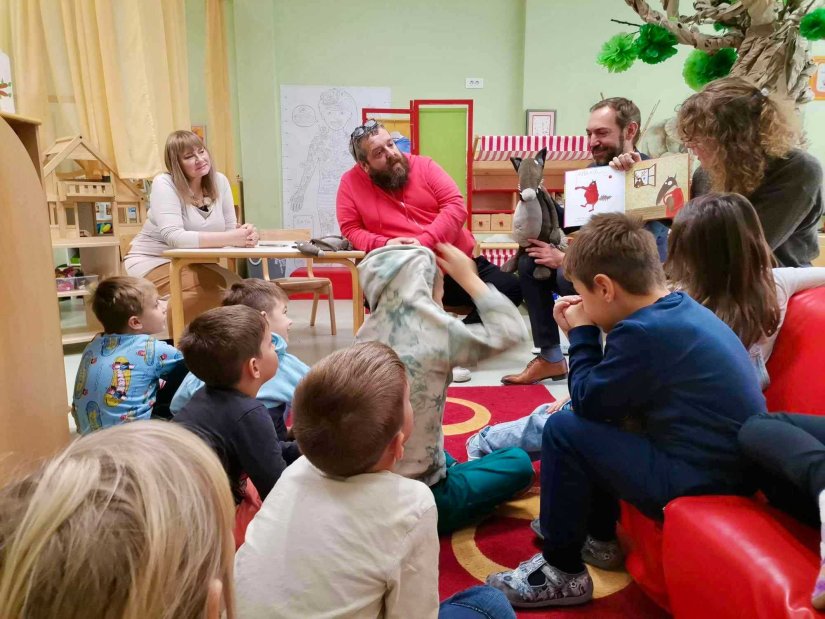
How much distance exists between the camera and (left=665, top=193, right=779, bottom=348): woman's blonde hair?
130 cm

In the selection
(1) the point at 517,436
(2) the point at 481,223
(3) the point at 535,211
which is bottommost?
(1) the point at 517,436

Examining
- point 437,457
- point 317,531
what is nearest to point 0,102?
point 437,457

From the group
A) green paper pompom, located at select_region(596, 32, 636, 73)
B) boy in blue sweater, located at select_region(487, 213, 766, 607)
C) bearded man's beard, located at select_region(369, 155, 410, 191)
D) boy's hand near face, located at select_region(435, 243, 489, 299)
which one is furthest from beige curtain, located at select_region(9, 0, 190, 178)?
boy in blue sweater, located at select_region(487, 213, 766, 607)

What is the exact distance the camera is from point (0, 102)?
225 cm

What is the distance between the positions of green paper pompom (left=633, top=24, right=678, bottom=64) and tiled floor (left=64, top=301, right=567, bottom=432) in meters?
1.42

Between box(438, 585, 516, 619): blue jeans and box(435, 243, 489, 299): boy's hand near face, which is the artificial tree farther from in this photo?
box(438, 585, 516, 619): blue jeans

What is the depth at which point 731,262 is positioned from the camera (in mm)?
1312

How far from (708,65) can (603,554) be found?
7.30ft

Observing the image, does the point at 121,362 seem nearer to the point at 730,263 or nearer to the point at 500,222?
the point at 730,263

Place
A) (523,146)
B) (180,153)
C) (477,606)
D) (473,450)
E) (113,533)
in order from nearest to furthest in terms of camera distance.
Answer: (113,533) < (477,606) < (473,450) < (180,153) < (523,146)

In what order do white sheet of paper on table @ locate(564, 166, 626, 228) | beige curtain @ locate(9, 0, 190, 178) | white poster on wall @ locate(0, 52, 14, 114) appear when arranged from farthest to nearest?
1. beige curtain @ locate(9, 0, 190, 178)
2. white sheet of paper on table @ locate(564, 166, 626, 228)
3. white poster on wall @ locate(0, 52, 14, 114)

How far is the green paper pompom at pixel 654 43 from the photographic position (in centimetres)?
264

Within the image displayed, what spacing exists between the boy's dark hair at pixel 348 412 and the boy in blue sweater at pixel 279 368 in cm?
66

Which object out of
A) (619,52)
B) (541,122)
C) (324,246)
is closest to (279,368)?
(324,246)
